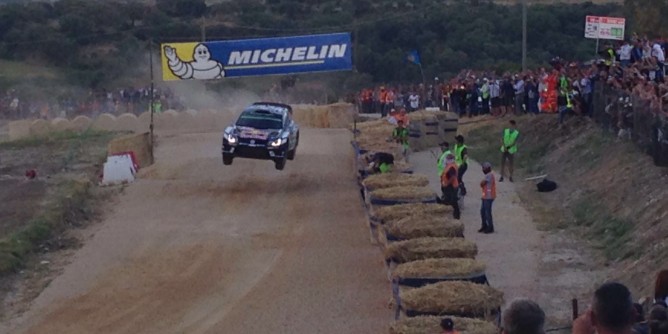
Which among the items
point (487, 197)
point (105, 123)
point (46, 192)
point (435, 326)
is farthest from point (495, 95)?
point (435, 326)

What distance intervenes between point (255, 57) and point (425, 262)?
21503mm

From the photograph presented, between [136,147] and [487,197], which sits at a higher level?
[487,197]

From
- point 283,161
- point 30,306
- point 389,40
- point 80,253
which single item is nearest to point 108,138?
point 283,161

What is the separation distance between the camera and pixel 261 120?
31.3 metres

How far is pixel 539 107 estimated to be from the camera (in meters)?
37.6

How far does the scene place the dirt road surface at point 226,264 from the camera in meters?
17.4

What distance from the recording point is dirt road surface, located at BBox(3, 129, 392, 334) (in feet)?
57.0

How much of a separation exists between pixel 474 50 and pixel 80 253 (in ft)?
177

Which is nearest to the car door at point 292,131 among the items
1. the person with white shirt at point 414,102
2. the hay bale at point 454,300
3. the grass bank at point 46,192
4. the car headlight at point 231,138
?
the car headlight at point 231,138

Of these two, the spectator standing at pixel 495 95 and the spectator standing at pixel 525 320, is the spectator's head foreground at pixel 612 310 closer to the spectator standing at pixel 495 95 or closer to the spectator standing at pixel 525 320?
the spectator standing at pixel 525 320

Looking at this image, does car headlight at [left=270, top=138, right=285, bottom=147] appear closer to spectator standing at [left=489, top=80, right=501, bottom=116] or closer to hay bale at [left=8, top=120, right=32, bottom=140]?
spectator standing at [left=489, top=80, right=501, bottom=116]

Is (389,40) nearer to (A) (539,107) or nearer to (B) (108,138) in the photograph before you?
(B) (108,138)

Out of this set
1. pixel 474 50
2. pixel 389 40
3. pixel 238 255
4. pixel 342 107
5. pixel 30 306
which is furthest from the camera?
pixel 389 40

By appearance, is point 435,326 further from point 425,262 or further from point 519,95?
point 519,95
